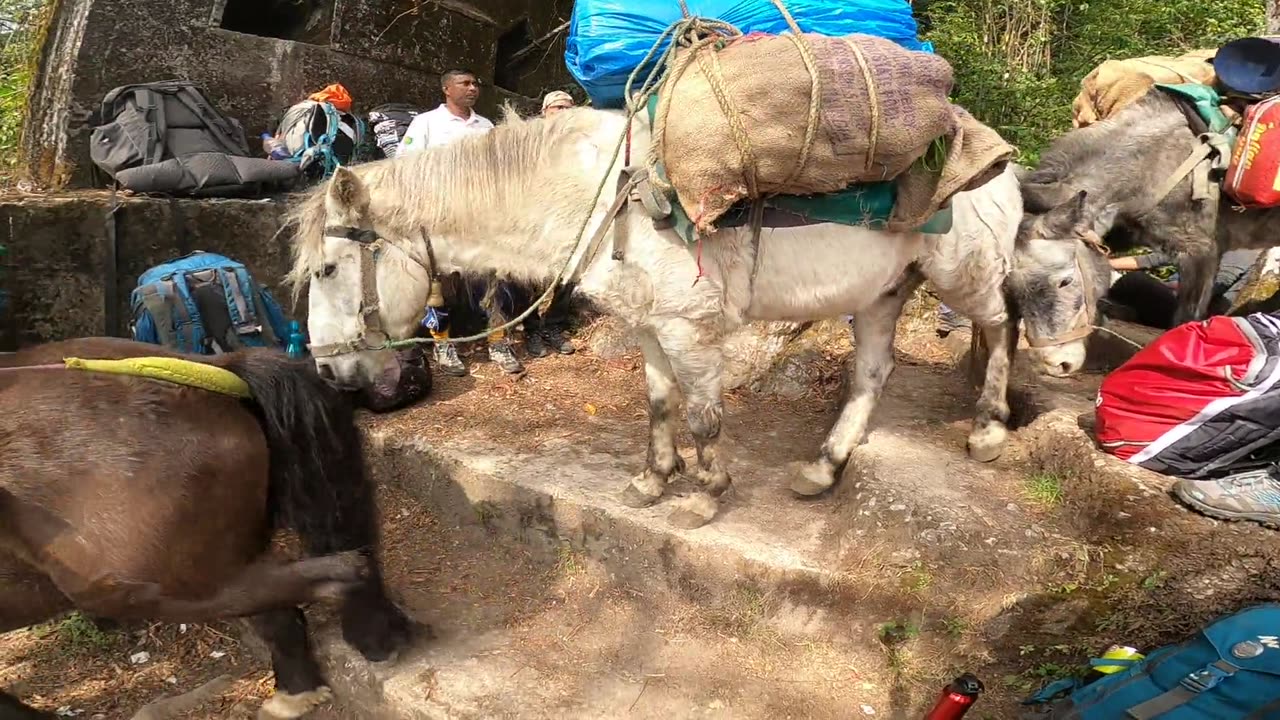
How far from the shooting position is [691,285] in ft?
9.79

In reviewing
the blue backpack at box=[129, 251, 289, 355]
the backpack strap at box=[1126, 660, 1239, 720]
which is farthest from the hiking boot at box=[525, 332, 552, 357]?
the backpack strap at box=[1126, 660, 1239, 720]

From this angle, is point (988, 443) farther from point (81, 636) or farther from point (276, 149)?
point (276, 149)

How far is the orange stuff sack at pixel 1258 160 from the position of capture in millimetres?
3811

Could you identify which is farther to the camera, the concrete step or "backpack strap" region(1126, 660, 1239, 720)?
the concrete step

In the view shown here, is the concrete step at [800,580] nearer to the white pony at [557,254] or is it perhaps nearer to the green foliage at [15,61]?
the white pony at [557,254]

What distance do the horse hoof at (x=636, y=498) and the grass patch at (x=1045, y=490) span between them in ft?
5.64

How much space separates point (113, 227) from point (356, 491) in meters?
3.59

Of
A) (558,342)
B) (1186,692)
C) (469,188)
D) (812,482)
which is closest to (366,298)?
(469,188)

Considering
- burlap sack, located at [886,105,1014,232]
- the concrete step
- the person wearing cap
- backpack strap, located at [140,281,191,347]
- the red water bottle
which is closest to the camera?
the red water bottle

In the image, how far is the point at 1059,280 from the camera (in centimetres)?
383

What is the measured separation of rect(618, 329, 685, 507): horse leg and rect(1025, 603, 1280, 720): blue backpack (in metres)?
1.80

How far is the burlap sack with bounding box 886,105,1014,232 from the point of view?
115 inches

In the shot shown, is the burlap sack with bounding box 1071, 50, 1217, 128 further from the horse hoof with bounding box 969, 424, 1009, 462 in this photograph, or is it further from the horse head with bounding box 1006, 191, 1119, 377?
the horse hoof with bounding box 969, 424, 1009, 462

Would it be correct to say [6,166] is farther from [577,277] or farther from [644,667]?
[644,667]
